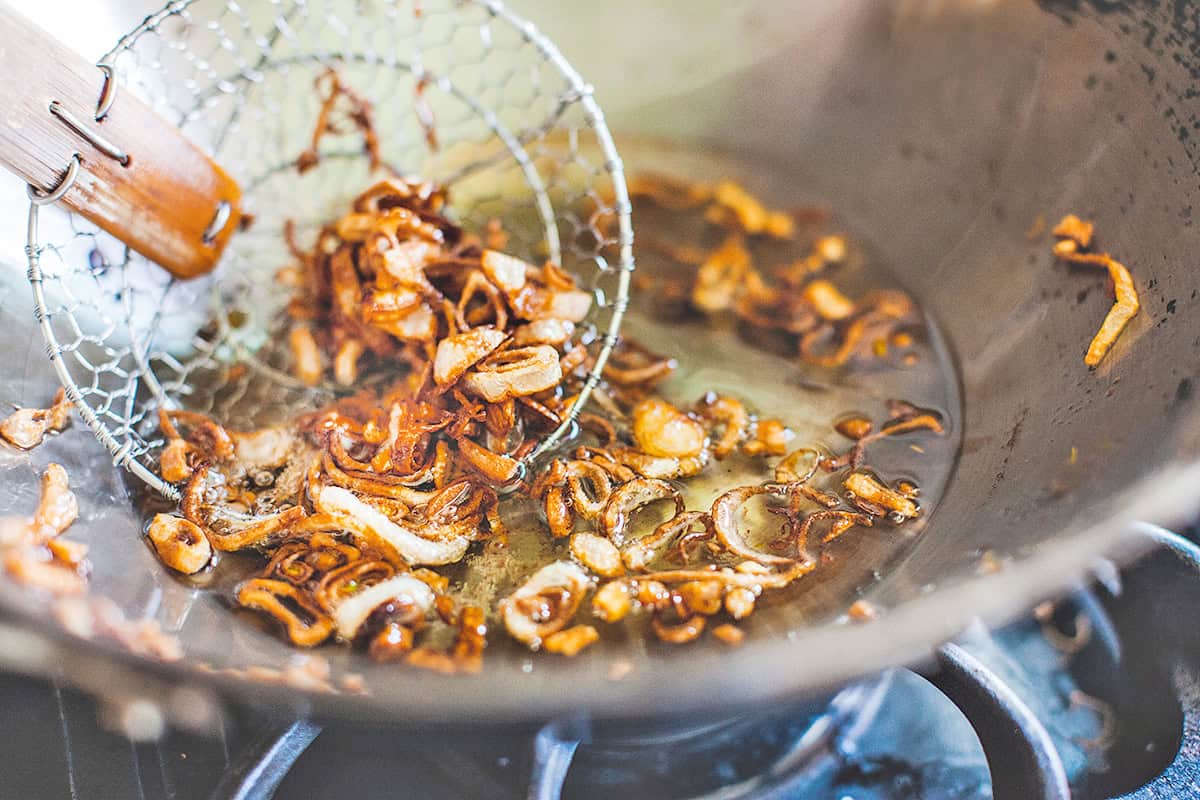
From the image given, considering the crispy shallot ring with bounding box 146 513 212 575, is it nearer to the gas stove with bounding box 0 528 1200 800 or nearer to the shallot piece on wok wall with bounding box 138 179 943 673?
the shallot piece on wok wall with bounding box 138 179 943 673

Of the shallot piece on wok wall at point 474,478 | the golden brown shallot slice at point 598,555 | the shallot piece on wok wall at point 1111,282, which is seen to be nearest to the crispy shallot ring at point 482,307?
the shallot piece on wok wall at point 474,478

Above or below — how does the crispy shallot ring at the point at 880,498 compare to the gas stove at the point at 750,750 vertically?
above

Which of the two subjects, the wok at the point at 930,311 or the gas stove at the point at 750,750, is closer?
the wok at the point at 930,311

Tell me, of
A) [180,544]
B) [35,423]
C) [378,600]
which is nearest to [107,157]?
[35,423]

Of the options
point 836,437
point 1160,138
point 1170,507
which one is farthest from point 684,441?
point 1160,138

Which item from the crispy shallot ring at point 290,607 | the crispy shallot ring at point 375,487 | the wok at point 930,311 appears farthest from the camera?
the crispy shallot ring at point 375,487

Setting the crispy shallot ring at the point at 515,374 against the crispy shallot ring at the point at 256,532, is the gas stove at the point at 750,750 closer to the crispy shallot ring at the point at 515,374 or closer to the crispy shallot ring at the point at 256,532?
the crispy shallot ring at the point at 256,532

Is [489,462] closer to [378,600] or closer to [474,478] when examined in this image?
[474,478]
